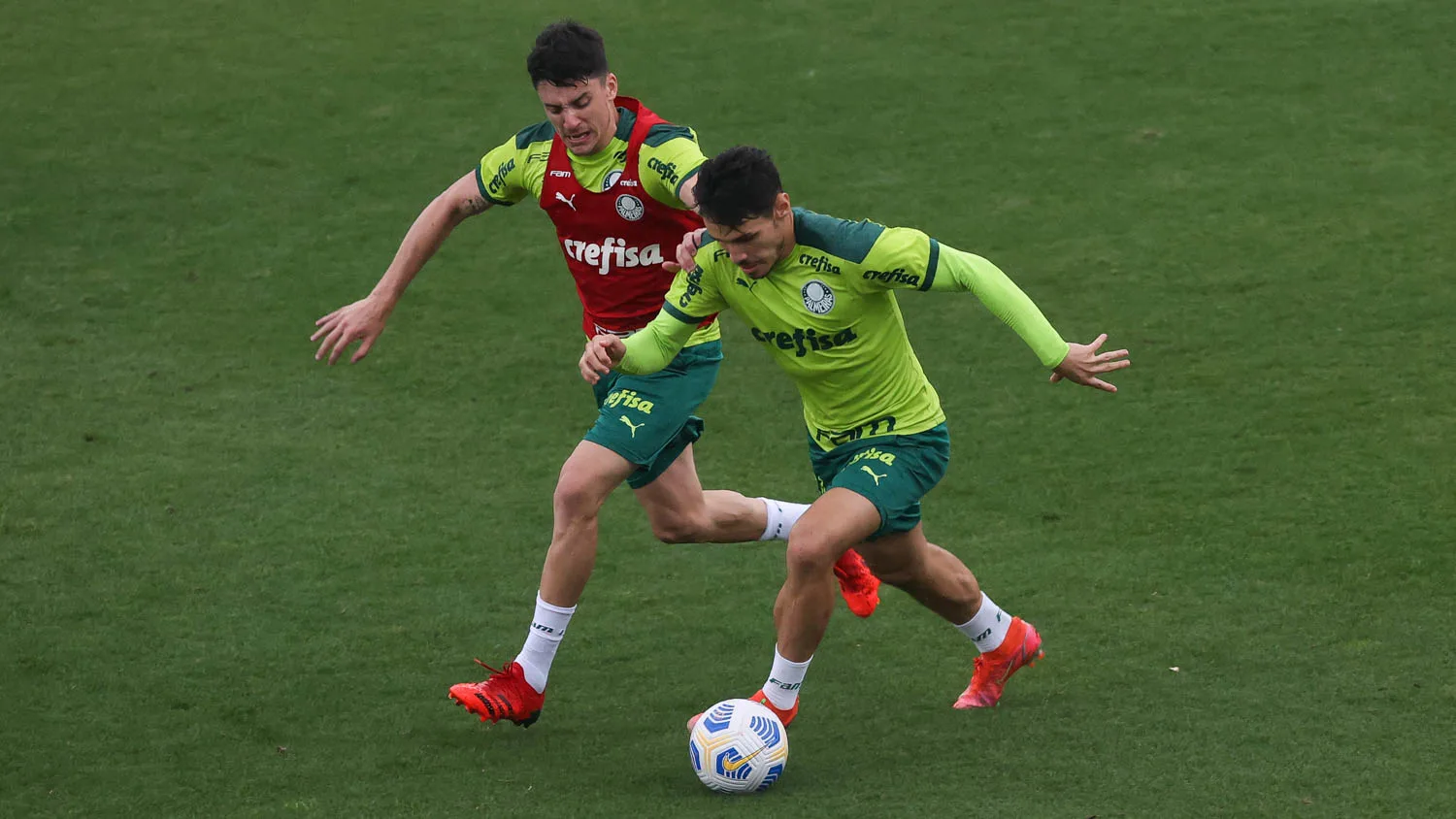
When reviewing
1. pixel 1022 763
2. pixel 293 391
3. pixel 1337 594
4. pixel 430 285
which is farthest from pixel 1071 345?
pixel 430 285

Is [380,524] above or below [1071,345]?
below

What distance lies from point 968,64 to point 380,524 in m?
5.65

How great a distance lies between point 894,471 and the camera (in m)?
4.92

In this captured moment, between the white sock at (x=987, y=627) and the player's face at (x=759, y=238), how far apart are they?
1332 mm

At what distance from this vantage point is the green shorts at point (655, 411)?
17.7ft

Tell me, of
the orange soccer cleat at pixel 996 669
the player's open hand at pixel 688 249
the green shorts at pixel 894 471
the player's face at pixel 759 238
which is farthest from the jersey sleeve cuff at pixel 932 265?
the orange soccer cleat at pixel 996 669

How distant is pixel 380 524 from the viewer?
270 inches

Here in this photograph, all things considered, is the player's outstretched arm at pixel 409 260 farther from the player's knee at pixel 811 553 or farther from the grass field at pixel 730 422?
the player's knee at pixel 811 553

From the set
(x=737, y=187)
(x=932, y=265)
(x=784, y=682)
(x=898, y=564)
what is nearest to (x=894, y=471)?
(x=898, y=564)

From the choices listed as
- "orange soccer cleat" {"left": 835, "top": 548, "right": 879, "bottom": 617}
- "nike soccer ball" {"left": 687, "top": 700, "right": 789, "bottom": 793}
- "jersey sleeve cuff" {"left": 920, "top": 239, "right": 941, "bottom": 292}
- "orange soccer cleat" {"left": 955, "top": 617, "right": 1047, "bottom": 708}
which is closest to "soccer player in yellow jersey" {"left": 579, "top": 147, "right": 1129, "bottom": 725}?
"jersey sleeve cuff" {"left": 920, "top": 239, "right": 941, "bottom": 292}

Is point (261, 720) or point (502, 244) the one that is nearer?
point (261, 720)

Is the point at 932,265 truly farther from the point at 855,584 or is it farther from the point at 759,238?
the point at 855,584

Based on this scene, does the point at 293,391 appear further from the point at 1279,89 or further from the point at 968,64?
the point at 1279,89

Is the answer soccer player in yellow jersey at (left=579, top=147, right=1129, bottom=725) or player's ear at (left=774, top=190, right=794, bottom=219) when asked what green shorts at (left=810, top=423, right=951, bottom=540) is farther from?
player's ear at (left=774, top=190, right=794, bottom=219)
